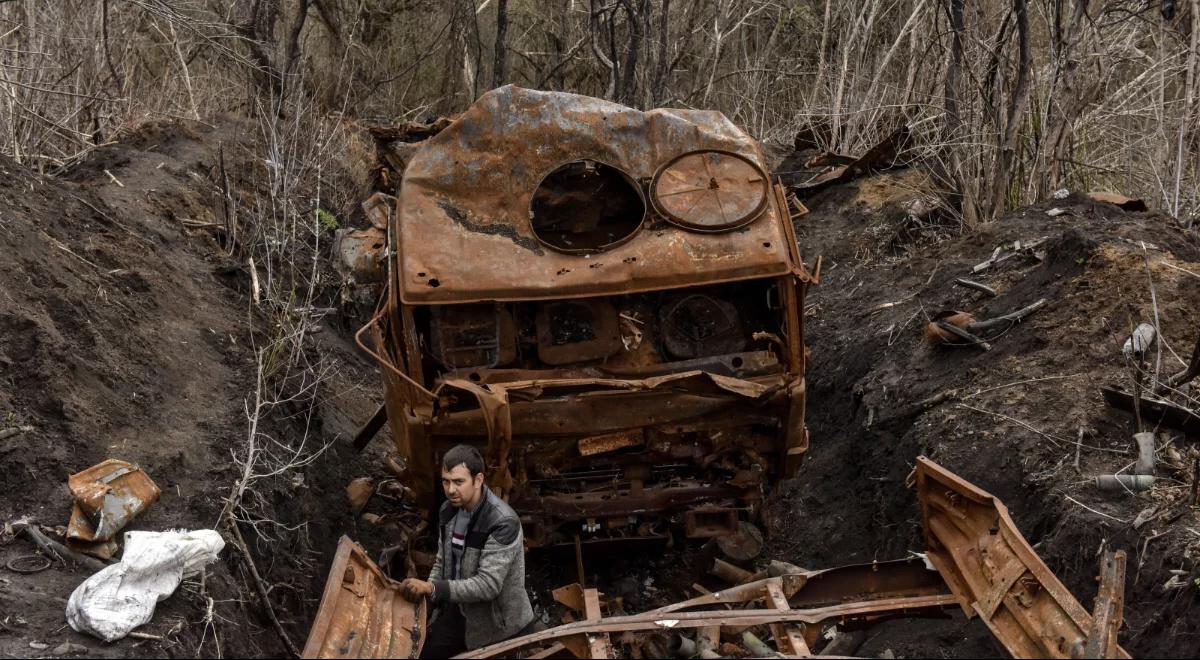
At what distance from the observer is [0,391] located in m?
7.46

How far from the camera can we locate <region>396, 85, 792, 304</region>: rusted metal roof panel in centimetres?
729

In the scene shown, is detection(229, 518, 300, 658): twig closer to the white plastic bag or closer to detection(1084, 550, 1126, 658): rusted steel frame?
the white plastic bag

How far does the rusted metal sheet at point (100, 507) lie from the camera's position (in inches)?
248

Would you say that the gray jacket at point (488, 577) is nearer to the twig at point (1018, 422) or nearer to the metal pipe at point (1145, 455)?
the metal pipe at point (1145, 455)

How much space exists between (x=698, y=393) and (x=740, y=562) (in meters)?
1.36

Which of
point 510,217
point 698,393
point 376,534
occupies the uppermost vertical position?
point 510,217

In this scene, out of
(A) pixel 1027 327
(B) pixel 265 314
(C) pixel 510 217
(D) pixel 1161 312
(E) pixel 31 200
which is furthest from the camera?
(B) pixel 265 314

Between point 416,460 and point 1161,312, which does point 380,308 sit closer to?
point 416,460

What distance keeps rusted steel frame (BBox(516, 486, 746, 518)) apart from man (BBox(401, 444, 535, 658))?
1288mm

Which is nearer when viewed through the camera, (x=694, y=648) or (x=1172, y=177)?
(x=694, y=648)

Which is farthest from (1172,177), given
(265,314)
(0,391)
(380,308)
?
(0,391)

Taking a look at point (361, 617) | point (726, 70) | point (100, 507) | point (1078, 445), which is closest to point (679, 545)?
point (1078, 445)

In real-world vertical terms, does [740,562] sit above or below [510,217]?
below

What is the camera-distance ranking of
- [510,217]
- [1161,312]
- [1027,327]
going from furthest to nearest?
[1027,327] → [1161,312] → [510,217]
